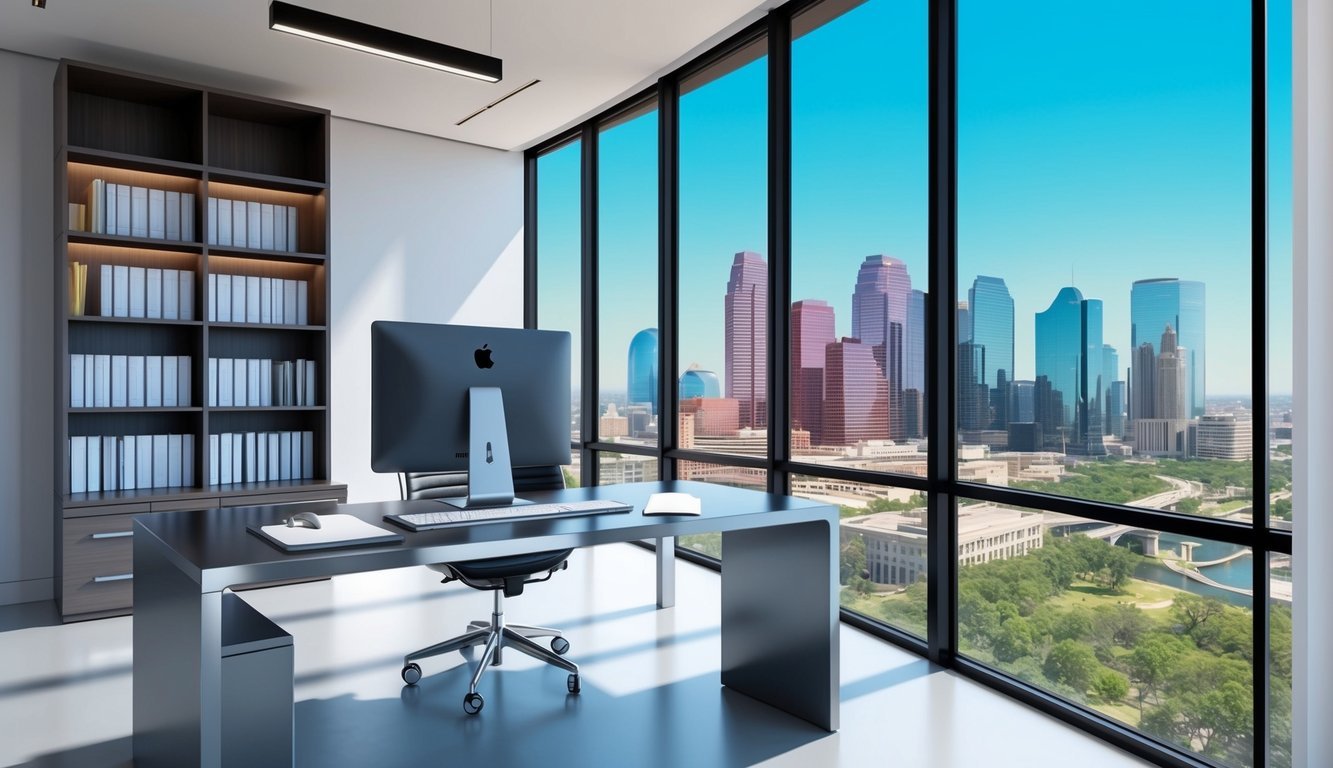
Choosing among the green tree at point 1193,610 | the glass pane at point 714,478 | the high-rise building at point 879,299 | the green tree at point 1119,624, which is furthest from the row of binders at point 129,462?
the green tree at point 1193,610

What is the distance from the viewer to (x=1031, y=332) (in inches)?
129

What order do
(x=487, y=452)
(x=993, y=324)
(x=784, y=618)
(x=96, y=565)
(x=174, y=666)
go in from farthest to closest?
(x=96, y=565) < (x=993, y=324) < (x=784, y=618) < (x=487, y=452) < (x=174, y=666)

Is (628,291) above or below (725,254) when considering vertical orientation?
below

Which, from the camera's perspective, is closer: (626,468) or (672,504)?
(672,504)

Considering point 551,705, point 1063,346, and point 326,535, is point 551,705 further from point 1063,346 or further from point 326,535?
point 1063,346

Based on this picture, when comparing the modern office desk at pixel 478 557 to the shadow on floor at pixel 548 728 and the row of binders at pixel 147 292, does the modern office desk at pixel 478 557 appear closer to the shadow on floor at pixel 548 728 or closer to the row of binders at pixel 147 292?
the shadow on floor at pixel 548 728

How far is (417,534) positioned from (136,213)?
3557 mm

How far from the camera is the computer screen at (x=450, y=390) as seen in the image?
2605 mm

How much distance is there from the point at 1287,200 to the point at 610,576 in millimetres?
3840

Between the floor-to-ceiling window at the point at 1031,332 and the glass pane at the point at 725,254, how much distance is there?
0.02 meters

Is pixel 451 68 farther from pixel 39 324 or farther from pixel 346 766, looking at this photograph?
pixel 39 324

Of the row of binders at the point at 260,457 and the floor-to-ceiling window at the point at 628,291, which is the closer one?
the row of binders at the point at 260,457

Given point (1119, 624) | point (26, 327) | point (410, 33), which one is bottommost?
point (1119, 624)

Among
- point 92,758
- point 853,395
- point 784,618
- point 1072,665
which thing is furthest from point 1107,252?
point 92,758
